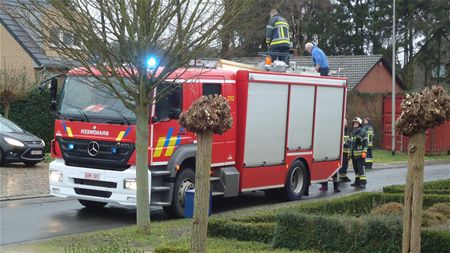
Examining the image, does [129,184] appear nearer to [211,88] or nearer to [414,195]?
[211,88]

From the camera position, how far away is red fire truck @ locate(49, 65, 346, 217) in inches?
459

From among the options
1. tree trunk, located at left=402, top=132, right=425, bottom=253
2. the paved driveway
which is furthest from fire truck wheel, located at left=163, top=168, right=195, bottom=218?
tree trunk, located at left=402, top=132, right=425, bottom=253

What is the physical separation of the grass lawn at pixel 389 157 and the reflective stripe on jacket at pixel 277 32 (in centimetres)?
1433

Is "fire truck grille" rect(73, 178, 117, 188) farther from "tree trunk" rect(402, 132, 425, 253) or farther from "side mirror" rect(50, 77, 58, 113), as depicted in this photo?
"tree trunk" rect(402, 132, 425, 253)

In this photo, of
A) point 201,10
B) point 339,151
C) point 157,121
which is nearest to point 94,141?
point 157,121

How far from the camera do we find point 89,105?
39.4 feet

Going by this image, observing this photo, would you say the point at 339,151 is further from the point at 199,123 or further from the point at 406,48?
the point at 406,48

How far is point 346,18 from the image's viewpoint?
2035 inches

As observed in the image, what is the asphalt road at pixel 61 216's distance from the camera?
10.8 meters

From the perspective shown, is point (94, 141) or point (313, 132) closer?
point (94, 141)

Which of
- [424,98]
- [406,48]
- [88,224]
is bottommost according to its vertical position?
[88,224]

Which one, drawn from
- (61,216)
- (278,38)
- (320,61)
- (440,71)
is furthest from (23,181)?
(440,71)

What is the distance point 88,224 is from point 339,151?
6825mm

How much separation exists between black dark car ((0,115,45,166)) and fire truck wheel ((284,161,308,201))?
8.18 metres
